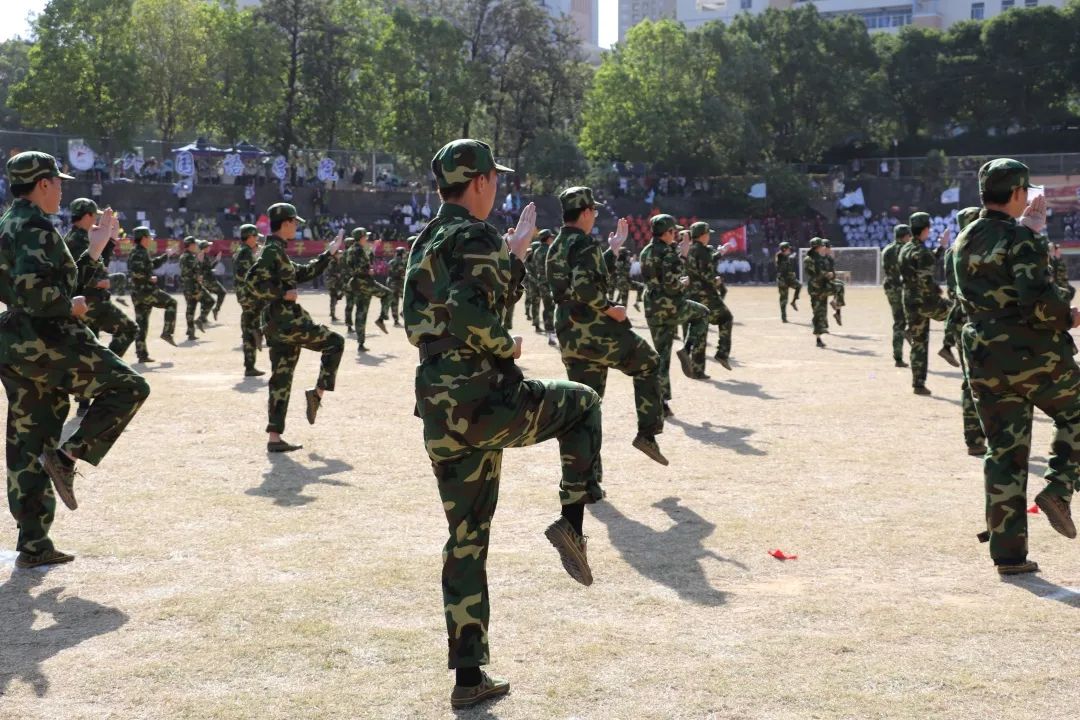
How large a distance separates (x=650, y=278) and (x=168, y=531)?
6.49 metres

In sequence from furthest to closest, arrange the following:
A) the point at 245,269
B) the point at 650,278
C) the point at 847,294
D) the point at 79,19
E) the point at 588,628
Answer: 1. the point at 79,19
2. the point at 847,294
3. the point at 245,269
4. the point at 650,278
5. the point at 588,628

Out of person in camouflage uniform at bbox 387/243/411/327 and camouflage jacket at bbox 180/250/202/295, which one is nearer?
camouflage jacket at bbox 180/250/202/295

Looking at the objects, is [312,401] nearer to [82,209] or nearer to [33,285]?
[82,209]

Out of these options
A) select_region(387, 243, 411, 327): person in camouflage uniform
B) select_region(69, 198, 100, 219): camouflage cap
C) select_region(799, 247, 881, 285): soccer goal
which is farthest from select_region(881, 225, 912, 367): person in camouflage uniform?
select_region(799, 247, 881, 285): soccer goal

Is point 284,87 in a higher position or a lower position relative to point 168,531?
higher

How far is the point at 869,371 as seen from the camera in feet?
58.4

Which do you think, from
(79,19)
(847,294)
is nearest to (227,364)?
(847,294)

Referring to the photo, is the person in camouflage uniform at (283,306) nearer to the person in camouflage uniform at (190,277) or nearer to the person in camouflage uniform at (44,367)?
the person in camouflage uniform at (44,367)

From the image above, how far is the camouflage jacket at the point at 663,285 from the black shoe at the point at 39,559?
23.8 ft

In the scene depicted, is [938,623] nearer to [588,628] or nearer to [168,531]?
[588,628]

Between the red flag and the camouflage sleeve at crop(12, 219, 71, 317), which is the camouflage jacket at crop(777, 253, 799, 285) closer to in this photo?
the camouflage sleeve at crop(12, 219, 71, 317)

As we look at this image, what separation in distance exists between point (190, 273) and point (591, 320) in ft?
53.7

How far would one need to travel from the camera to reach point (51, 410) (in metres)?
7.39

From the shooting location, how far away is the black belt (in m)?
5.05
